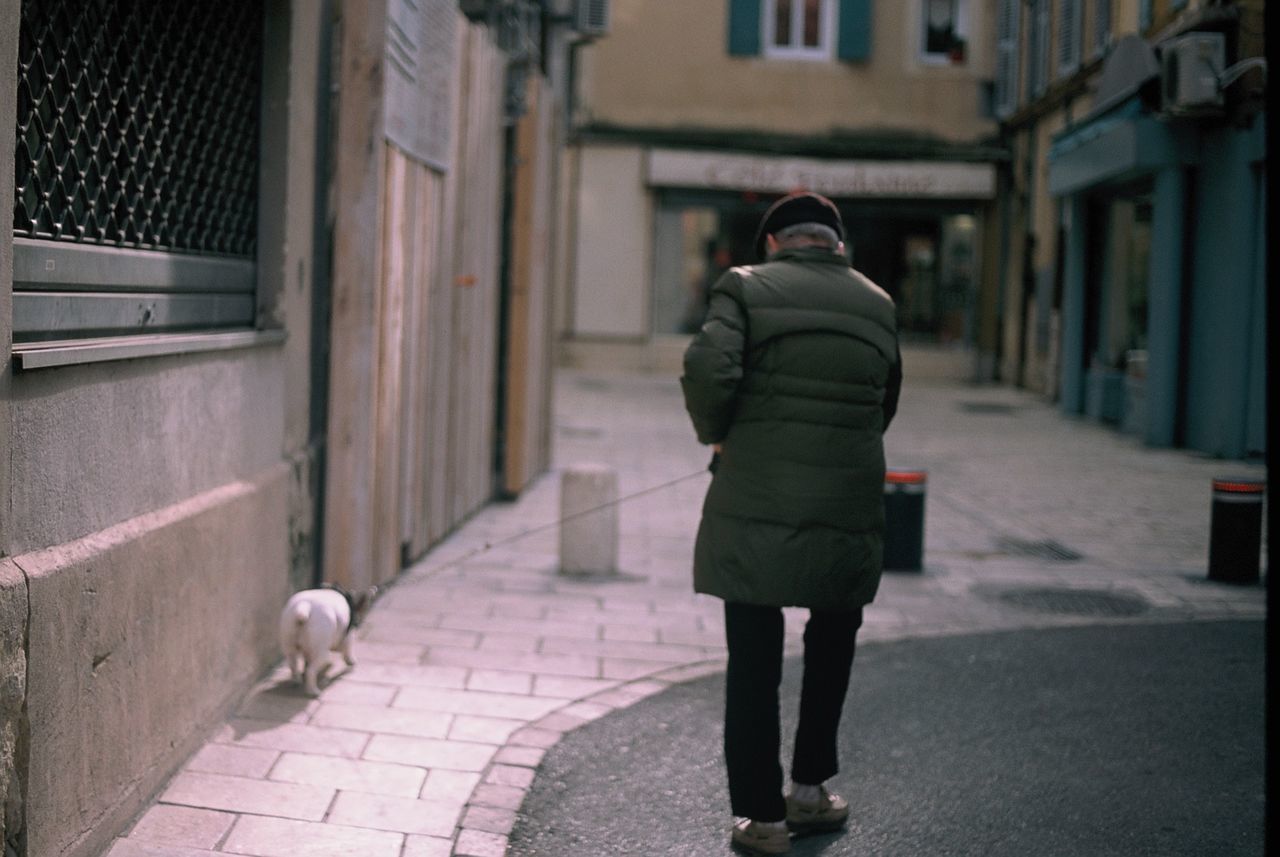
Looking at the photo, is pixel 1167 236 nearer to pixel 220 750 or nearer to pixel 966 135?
pixel 966 135

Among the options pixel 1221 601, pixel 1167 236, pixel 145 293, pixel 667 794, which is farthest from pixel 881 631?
pixel 1167 236

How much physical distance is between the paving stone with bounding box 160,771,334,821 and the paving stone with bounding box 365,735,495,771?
37 cm

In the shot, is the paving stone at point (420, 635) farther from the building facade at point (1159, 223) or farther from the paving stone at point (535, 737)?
the building facade at point (1159, 223)

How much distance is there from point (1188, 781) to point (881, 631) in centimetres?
228

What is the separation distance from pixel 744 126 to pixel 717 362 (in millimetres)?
22005

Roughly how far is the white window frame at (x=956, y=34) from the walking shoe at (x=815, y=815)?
889 inches

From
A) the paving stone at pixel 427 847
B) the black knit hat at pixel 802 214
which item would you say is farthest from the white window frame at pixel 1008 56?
the paving stone at pixel 427 847

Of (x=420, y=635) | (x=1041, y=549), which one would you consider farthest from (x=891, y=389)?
(x=1041, y=549)

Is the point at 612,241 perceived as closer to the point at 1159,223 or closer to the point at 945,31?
the point at 945,31

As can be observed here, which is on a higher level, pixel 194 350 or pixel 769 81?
pixel 769 81

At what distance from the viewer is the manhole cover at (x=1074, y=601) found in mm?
7594

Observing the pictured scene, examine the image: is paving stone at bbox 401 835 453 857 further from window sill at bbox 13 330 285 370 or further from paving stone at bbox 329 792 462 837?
window sill at bbox 13 330 285 370

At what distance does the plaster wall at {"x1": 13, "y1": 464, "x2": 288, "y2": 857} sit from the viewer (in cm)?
353

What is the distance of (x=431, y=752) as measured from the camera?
4.91 meters
